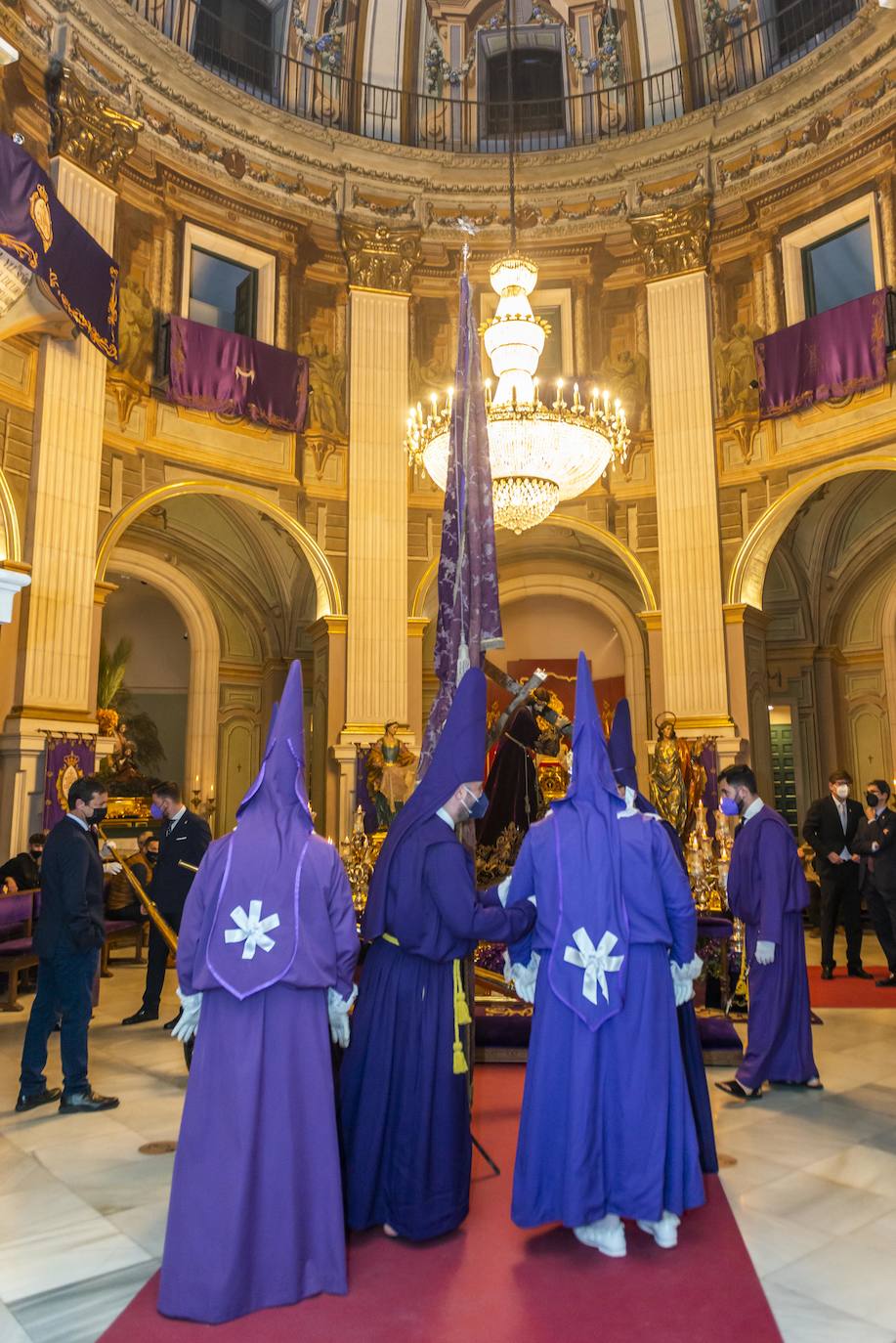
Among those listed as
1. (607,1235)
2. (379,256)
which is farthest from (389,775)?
(379,256)

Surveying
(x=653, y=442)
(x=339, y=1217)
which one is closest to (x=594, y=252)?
(x=653, y=442)

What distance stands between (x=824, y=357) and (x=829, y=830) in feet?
17.9

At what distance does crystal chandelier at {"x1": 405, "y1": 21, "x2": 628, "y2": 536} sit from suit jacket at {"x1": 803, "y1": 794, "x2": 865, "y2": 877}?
3.62 metres

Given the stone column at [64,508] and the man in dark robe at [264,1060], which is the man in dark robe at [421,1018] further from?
the stone column at [64,508]

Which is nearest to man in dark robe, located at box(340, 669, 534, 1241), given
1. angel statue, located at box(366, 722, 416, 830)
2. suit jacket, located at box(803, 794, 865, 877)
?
suit jacket, located at box(803, 794, 865, 877)

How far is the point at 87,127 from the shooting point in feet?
33.2

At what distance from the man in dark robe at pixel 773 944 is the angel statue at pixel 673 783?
10.9ft

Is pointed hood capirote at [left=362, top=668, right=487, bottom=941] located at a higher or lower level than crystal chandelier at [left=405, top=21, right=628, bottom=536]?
lower

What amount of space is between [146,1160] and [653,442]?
33.0ft

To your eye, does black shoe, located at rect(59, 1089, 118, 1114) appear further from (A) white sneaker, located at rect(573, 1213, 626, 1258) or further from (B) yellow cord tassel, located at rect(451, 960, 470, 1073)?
(A) white sneaker, located at rect(573, 1213, 626, 1258)

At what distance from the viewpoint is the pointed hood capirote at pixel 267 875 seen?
2895 mm

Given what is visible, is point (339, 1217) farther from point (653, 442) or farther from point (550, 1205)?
point (653, 442)

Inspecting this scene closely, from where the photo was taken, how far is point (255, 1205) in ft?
9.14

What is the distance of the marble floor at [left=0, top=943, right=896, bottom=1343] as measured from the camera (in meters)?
2.81
